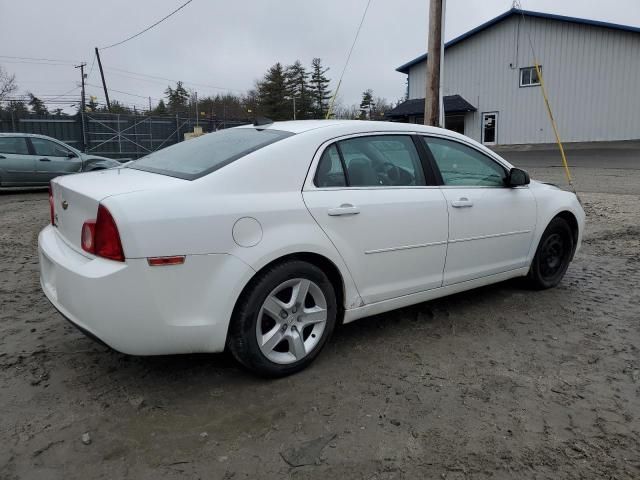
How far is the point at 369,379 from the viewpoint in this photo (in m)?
3.15

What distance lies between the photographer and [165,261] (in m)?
2.62

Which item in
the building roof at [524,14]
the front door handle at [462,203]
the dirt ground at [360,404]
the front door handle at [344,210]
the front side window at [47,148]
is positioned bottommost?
the dirt ground at [360,404]

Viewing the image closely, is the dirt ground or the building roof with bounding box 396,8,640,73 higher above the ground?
the building roof with bounding box 396,8,640,73

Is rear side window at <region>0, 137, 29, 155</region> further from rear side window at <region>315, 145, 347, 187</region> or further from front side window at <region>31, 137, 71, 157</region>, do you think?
rear side window at <region>315, 145, 347, 187</region>

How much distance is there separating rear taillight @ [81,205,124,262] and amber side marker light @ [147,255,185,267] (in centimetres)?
15

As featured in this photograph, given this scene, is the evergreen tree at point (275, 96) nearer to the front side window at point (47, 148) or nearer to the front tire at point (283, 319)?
the front side window at point (47, 148)

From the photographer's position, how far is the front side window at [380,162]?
3459 mm

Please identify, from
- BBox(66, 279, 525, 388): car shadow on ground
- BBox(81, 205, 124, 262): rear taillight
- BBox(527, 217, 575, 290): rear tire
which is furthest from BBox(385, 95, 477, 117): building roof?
BBox(81, 205, 124, 262): rear taillight

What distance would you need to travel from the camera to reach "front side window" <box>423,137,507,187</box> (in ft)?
13.1

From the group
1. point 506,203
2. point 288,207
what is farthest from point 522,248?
point 288,207

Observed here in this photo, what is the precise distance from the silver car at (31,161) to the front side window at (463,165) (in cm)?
1008

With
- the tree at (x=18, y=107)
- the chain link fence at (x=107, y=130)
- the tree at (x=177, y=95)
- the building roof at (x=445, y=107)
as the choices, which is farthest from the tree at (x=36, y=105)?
the tree at (x=177, y=95)

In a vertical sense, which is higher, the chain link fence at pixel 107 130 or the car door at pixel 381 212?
the chain link fence at pixel 107 130

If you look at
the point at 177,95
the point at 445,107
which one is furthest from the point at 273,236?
the point at 177,95
